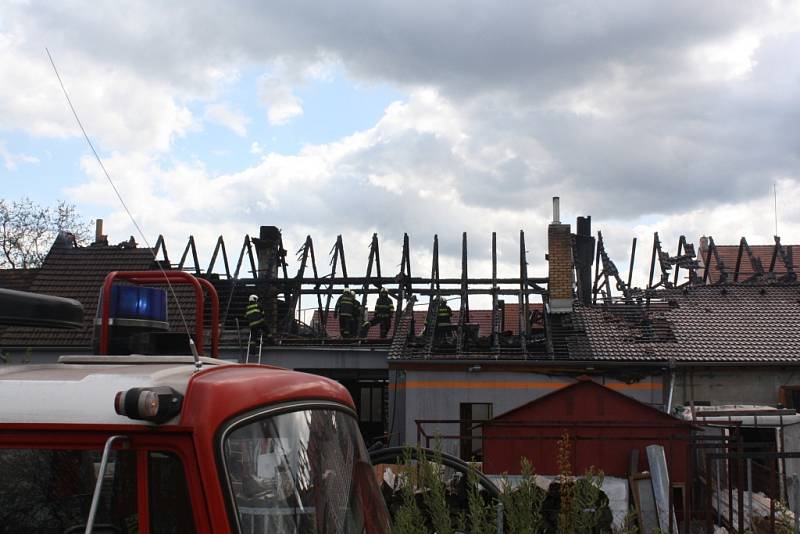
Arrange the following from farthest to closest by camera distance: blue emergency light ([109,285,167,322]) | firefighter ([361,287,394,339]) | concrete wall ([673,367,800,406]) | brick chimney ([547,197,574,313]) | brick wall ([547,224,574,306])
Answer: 1. firefighter ([361,287,394,339])
2. brick wall ([547,224,574,306])
3. brick chimney ([547,197,574,313])
4. concrete wall ([673,367,800,406])
5. blue emergency light ([109,285,167,322])

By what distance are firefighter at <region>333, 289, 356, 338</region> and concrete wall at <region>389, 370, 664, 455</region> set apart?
4.11 metres

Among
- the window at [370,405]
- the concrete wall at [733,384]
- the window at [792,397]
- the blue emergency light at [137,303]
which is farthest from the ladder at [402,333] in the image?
the blue emergency light at [137,303]

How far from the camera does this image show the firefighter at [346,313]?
22547 millimetres

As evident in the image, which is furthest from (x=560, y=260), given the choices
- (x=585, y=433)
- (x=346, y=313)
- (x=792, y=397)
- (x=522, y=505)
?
(x=522, y=505)

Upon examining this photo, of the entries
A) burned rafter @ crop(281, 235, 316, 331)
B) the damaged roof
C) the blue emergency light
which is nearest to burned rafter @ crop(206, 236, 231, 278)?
burned rafter @ crop(281, 235, 316, 331)

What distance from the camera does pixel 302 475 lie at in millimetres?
3039

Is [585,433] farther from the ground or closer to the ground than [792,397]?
closer to the ground

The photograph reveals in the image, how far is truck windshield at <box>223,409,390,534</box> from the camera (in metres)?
2.71

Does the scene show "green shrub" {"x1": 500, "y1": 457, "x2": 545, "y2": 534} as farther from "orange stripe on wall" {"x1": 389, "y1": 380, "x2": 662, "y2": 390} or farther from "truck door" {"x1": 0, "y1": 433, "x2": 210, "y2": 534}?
"orange stripe on wall" {"x1": 389, "y1": 380, "x2": 662, "y2": 390}

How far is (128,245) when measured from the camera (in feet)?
87.7

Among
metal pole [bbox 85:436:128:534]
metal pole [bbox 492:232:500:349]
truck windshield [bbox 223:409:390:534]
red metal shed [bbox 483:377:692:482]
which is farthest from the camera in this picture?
metal pole [bbox 492:232:500:349]

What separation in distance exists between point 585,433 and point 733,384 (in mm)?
7655

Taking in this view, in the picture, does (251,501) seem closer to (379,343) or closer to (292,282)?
(379,343)

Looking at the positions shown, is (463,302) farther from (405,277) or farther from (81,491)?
(81,491)
